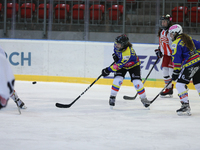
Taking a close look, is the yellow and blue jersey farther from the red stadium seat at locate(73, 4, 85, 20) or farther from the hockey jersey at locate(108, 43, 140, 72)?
the red stadium seat at locate(73, 4, 85, 20)

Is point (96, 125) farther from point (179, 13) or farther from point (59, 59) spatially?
point (179, 13)

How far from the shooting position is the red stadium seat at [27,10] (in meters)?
6.91

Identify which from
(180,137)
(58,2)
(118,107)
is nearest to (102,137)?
(180,137)

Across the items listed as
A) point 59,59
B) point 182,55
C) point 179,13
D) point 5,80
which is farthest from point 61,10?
point 5,80

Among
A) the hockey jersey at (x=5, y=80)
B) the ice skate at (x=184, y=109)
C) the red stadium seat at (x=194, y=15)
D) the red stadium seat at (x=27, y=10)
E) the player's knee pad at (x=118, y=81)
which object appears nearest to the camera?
the hockey jersey at (x=5, y=80)

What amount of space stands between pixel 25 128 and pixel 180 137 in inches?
51.2

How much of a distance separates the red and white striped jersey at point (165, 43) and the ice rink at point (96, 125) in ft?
2.36

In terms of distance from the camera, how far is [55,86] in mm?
6078

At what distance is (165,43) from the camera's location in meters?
5.18

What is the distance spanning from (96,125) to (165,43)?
2425 mm

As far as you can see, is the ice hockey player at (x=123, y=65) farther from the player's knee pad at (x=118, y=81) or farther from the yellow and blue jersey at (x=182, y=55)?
the yellow and blue jersey at (x=182, y=55)

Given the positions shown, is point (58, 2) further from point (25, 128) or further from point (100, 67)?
point (25, 128)

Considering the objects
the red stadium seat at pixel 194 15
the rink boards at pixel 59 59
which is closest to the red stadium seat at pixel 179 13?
the red stadium seat at pixel 194 15

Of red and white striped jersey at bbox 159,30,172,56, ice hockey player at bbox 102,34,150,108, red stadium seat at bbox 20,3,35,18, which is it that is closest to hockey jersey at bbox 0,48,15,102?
ice hockey player at bbox 102,34,150,108
